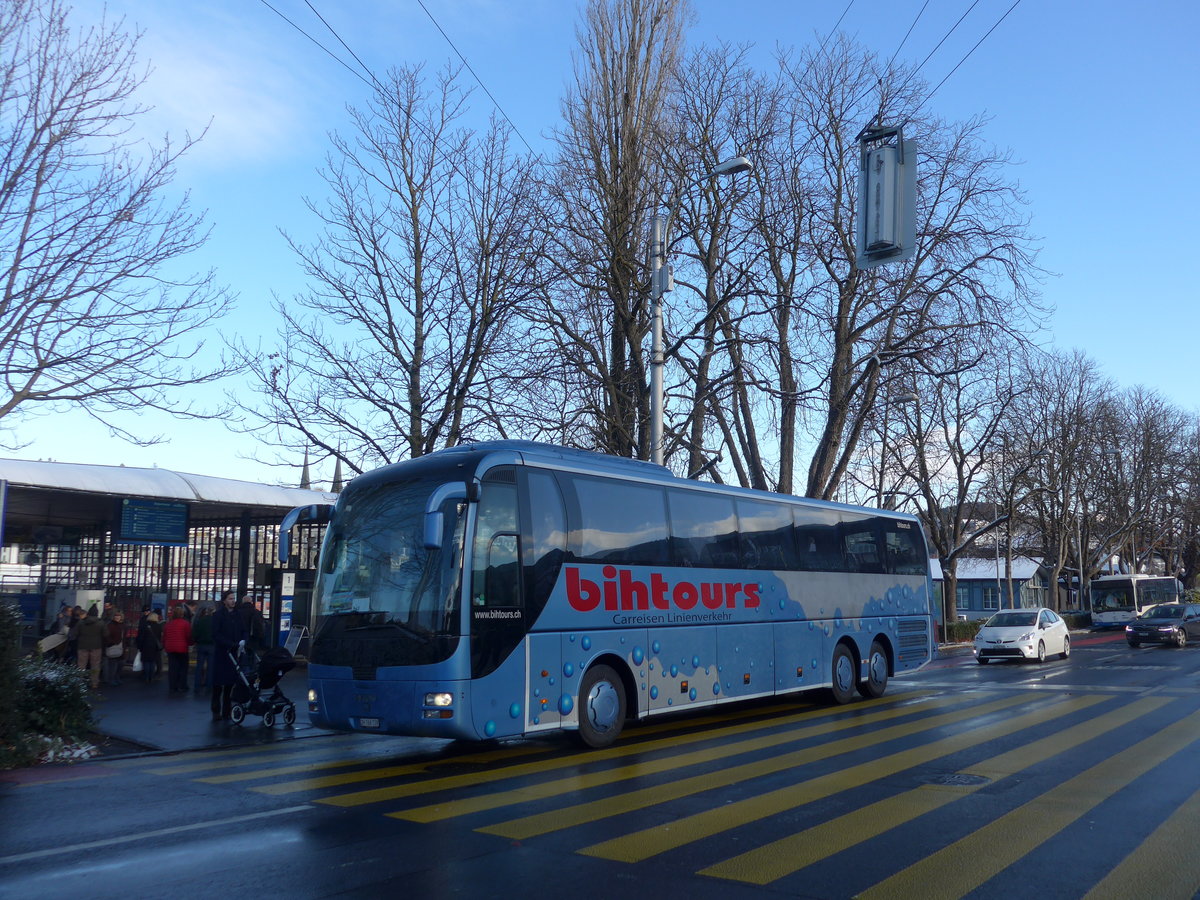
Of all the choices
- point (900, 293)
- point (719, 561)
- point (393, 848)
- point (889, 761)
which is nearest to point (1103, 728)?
point (889, 761)

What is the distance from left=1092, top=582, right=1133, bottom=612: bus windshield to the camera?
5272 cm

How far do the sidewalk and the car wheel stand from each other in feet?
32.2

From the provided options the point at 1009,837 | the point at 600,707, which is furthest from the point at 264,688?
the point at 1009,837

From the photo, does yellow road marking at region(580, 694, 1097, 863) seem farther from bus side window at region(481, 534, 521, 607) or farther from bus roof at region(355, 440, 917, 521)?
bus roof at region(355, 440, 917, 521)

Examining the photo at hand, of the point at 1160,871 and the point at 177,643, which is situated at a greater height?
the point at 177,643

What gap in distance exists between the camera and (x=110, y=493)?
1945 centimetres

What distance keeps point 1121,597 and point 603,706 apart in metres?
49.7

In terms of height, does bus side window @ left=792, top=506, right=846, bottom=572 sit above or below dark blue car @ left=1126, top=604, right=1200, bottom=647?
above

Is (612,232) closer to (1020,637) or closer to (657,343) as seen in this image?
(657,343)

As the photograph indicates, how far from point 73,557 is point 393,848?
2512 centimetres

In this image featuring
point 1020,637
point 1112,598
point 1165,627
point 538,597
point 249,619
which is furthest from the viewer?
point 1112,598

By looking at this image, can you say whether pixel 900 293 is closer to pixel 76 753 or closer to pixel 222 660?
pixel 222 660

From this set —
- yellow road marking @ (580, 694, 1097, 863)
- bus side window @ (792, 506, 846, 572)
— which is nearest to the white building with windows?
bus side window @ (792, 506, 846, 572)

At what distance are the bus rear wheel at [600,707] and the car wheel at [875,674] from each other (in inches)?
295
